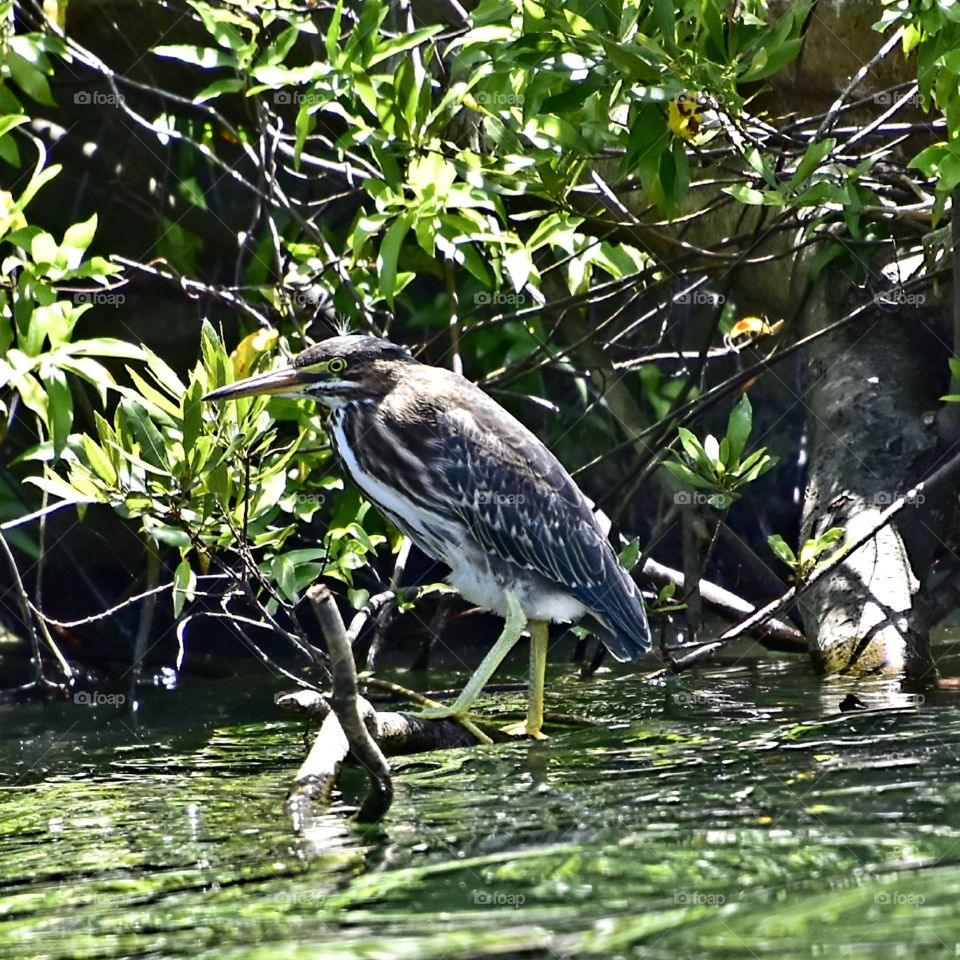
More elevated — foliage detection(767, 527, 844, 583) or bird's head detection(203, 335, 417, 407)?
bird's head detection(203, 335, 417, 407)

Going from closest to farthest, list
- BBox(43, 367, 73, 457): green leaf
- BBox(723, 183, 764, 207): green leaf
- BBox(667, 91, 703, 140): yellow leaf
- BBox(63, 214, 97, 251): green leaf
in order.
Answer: BBox(667, 91, 703, 140): yellow leaf
BBox(723, 183, 764, 207): green leaf
BBox(43, 367, 73, 457): green leaf
BBox(63, 214, 97, 251): green leaf

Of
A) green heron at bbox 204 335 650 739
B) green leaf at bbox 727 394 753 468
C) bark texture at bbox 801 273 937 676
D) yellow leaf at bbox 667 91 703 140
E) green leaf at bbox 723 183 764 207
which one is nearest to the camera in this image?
yellow leaf at bbox 667 91 703 140

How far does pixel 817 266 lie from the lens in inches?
241

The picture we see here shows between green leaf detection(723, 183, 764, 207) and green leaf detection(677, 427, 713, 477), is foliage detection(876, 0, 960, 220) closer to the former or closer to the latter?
green leaf detection(723, 183, 764, 207)

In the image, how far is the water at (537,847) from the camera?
2.77 metres

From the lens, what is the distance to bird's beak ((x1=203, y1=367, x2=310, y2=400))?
4836 millimetres

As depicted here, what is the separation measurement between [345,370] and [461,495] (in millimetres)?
608

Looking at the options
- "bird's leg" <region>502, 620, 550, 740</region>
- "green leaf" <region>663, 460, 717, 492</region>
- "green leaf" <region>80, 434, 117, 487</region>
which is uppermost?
"green leaf" <region>80, 434, 117, 487</region>

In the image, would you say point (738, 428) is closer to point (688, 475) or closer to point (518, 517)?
point (688, 475)

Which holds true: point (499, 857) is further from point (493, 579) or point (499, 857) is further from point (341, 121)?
point (341, 121)

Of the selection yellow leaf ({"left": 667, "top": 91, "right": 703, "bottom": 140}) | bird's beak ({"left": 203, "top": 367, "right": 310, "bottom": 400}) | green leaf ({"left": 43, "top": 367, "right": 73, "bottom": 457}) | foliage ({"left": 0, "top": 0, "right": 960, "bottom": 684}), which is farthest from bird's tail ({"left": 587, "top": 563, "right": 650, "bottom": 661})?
green leaf ({"left": 43, "top": 367, "right": 73, "bottom": 457})

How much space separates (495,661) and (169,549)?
2236mm

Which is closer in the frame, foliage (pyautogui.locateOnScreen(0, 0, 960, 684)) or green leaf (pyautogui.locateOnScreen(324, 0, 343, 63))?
foliage (pyautogui.locateOnScreen(0, 0, 960, 684))

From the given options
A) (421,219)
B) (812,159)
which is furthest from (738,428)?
(421,219)
